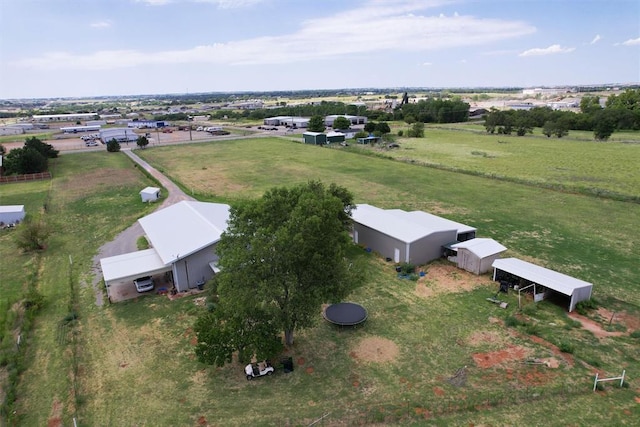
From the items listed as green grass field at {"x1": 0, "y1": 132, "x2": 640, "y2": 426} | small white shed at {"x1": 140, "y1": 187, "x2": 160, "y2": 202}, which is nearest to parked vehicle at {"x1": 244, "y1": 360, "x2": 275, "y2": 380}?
green grass field at {"x1": 0, "y1": 132, "x2": 640, "y2": 426}

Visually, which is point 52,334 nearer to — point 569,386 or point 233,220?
point 233,220

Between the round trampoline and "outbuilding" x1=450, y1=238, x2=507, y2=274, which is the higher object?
"outbuilding" x1=450, y1=238, x2=507, y2=274

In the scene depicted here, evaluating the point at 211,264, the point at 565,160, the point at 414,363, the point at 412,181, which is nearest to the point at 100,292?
the point at 211,264

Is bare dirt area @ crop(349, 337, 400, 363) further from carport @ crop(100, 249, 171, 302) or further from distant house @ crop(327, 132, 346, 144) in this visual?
distant house @ crop(327, 132, 346, 144)

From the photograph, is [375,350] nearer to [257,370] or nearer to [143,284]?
[257,370]

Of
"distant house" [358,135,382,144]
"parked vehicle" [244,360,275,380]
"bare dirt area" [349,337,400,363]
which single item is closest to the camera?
"parked vehicle" [244,360,275,380]

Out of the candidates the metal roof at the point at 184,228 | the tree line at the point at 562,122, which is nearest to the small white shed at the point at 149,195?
the metal roof at the point at 184,228

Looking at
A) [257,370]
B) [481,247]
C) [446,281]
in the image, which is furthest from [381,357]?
[481,247]
